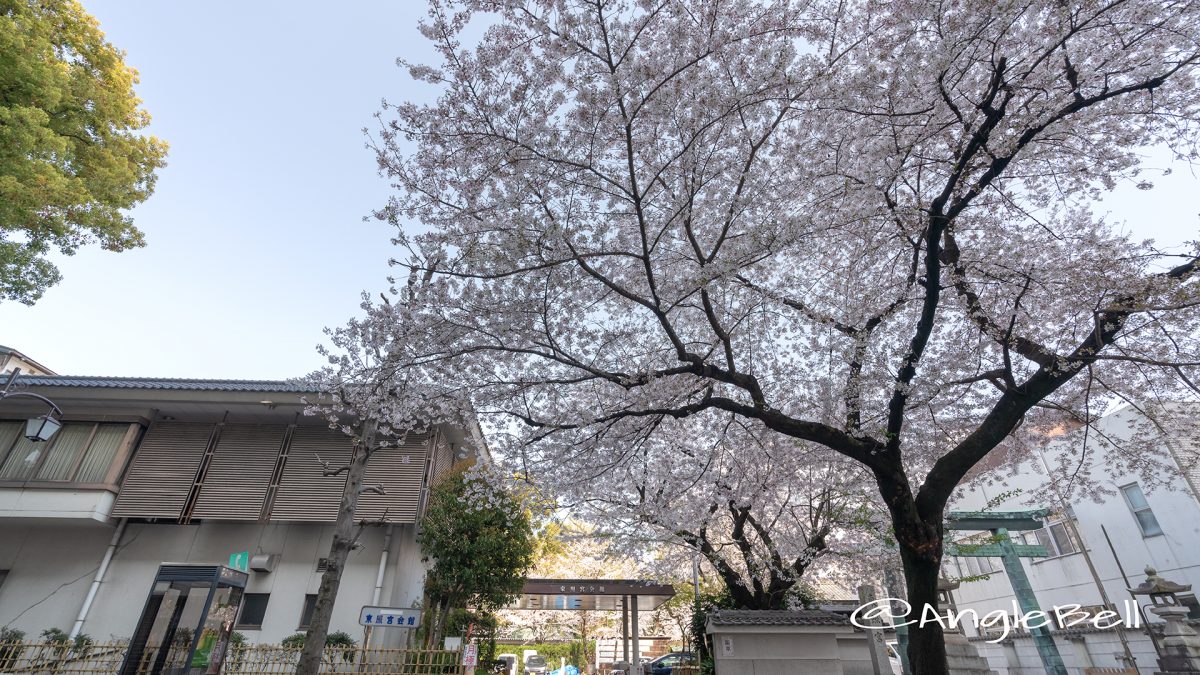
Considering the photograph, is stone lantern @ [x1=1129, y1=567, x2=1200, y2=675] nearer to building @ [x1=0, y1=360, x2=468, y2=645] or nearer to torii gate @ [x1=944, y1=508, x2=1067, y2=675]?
torii gate @ [x1=944, y1=508, x2=1067, y2=675]

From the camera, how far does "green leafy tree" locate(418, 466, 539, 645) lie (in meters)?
11.1

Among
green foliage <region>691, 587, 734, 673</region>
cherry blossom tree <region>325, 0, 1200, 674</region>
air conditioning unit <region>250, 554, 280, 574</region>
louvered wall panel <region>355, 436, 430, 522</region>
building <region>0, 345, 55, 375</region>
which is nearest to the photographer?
cherry blossom tree <region>325, 0, 1200, 674</region>

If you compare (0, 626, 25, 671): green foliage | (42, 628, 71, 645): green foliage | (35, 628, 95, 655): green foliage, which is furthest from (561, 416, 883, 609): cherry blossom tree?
(42, 628, 71, 645): green foliage

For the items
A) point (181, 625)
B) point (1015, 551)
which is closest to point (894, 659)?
point (1015, 551)

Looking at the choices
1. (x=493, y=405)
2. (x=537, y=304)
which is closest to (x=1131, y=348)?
(x=537, y=304)

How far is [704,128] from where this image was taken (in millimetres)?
5559

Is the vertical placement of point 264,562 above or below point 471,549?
below

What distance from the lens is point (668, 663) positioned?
18.7m

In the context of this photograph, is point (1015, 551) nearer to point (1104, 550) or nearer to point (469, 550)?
point (1104, 550)

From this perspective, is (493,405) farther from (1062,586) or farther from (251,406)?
(1062,586)

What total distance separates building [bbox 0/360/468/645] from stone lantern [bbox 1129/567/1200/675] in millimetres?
16058

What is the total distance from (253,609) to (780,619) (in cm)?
→ 1113

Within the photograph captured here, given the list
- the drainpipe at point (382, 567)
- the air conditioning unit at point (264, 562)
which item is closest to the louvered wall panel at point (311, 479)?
the air conditioning unit at point (264, 562)

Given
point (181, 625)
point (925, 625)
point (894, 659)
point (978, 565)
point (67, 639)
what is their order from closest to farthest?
1. point (925, 625)
2. point (181, 625)
3. point (67, 639)
4. point (894, 659)
5. point (978, 565)
